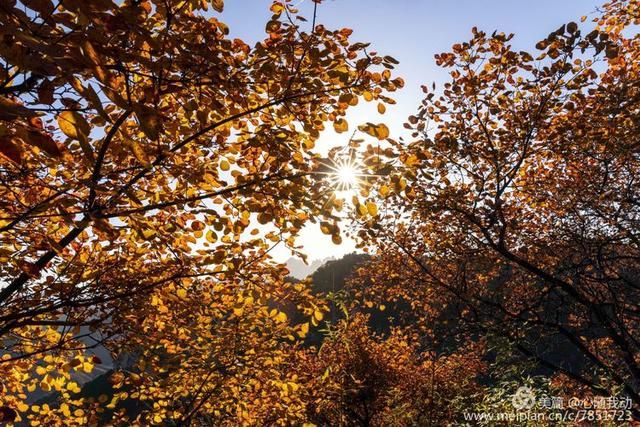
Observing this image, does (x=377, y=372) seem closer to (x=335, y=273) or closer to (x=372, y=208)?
(x=372, y=208)

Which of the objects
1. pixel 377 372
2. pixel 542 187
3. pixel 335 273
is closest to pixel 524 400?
pixel 542 187

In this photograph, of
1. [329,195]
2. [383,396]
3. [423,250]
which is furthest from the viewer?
[383,396]

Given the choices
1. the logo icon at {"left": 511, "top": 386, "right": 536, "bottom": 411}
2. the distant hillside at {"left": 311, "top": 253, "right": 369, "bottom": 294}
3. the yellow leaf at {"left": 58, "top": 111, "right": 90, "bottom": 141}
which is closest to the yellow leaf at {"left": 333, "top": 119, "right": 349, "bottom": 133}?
the yellow leaf at {"left": 58, "top": 111, "right": 90, "bottom": 141}

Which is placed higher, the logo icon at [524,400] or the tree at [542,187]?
the tree at [542,187]

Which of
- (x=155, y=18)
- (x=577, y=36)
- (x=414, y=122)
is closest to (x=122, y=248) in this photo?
(x=155, y=18)

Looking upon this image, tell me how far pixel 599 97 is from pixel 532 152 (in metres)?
1.26

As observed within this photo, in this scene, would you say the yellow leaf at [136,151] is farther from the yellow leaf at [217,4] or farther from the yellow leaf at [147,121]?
the yellow leaf at [217,4]

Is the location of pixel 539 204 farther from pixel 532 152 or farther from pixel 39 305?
pixel 39 305

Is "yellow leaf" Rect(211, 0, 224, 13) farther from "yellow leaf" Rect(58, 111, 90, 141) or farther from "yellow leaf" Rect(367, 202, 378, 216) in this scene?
"yellow leaf" Rect(58, 111, 90, 141)

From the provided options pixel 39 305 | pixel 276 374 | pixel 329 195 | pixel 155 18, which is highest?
pixel 155 18

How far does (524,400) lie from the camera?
Result: 644cm

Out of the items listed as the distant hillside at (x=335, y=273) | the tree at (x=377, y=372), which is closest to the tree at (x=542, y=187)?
the tree at (x=377, y=372)

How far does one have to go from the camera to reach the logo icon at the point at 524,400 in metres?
6.44

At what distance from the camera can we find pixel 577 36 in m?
4.82
